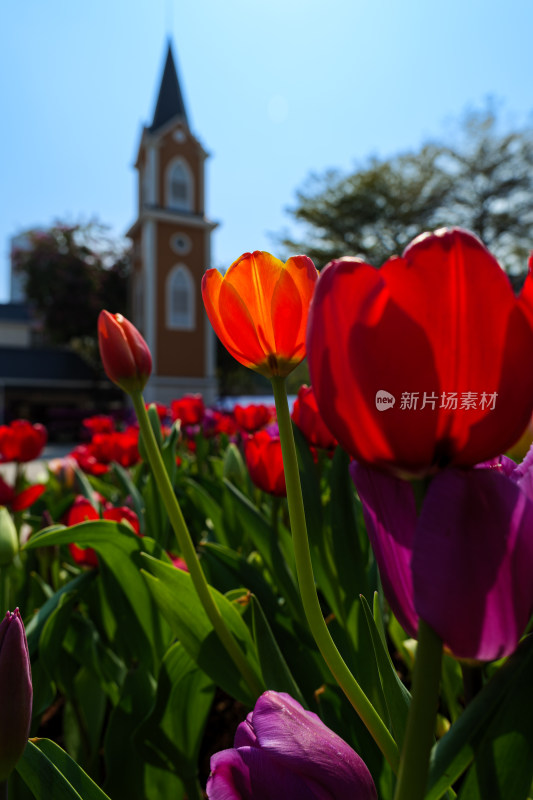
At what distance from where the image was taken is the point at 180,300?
55.9 ft

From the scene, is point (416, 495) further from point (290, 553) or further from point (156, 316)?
point (156, 316)

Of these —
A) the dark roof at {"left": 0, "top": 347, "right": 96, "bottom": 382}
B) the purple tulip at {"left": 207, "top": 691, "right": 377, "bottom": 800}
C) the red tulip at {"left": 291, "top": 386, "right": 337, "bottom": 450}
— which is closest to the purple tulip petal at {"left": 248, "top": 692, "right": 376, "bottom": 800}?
the purple tulip at {"left": 207, "top": 691, "right": 377, "bottom": 800}

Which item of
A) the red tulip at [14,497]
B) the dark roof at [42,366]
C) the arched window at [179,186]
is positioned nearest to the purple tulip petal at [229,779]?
the red tulip at [14,497]

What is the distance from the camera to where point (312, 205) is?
18.6 meters

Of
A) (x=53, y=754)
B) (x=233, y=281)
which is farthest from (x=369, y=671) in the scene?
(x=233, y=281)

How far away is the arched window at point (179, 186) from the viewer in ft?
56.5

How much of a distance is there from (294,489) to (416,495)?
13 cm

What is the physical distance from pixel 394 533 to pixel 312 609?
108 millimetres

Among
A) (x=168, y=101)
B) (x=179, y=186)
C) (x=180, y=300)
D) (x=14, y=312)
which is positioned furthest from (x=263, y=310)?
(x=14, y=312)

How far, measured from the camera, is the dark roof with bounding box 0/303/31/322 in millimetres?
27531

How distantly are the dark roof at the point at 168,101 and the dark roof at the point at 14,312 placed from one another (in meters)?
12.6

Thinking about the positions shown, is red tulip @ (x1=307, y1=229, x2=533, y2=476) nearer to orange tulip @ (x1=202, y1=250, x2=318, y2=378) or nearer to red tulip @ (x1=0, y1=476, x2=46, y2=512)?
orange tulip @ (x1=202, y1=250, x2=318, y2=378)

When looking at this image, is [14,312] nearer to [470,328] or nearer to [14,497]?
[14,497]

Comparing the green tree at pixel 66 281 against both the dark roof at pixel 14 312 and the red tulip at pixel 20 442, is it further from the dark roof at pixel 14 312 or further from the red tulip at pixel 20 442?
the red tulip at pixel 20 442
